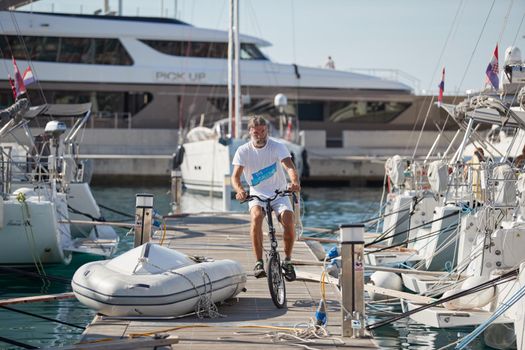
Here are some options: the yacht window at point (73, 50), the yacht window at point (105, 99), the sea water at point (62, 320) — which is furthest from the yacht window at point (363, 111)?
the sea water at point (62, 320)

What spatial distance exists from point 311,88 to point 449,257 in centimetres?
3382

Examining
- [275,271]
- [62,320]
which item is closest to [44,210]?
[62,320]

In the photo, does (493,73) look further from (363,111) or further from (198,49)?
(363,111)

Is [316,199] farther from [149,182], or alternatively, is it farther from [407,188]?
[407,188]

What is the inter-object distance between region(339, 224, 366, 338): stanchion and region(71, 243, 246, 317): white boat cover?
4.71 ft

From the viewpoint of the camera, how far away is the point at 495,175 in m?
12.0

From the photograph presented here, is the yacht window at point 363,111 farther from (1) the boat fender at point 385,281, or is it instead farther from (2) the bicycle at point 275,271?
(2) the bicycle at point 275,271

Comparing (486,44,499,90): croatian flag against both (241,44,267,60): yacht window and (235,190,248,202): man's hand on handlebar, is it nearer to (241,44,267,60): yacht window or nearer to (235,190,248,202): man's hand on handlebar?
(235,190,248,202): man's hand on handlebar

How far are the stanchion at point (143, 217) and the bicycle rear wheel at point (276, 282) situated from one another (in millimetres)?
2666

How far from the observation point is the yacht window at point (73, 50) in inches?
1810

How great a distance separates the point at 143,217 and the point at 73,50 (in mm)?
36065

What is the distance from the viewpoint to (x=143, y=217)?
1176 centimetres

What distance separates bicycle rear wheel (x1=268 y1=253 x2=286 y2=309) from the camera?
9.26 metres

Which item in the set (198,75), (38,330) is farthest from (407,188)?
(198,75)
